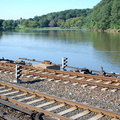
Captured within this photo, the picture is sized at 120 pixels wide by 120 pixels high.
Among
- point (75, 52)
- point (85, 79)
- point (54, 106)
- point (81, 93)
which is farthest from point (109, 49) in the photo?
point (54, 106)

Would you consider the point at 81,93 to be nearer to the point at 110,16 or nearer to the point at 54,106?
the point at 54,106

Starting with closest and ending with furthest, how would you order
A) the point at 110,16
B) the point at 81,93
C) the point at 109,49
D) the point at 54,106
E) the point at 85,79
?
the point at 54,106
the point at 81,93
the point at 85,79
the point at 109,49
the point at 110,16

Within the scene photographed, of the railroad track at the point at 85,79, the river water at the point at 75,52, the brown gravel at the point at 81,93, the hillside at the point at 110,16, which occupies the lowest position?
the river water at the point at 75,52

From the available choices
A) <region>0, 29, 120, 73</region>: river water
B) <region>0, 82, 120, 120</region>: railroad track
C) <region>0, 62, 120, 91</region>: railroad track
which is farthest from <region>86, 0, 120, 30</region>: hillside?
<region>0, 82, 120, 120</region>: railroad track

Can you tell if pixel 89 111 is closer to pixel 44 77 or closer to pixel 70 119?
pixel 70 119

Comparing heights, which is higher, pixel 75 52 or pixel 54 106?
pixel 54 106

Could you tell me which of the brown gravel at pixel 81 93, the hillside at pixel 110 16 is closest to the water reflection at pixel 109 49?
the brown gravel at pixel 81 93

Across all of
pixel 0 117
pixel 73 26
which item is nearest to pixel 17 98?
pixel 0 117

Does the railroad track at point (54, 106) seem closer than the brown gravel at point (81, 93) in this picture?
Yes

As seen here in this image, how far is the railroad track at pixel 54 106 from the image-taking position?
711cm

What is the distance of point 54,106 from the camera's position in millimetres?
8039

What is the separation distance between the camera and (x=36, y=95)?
922 cm

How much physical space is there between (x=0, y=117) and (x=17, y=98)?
2016 millimetres

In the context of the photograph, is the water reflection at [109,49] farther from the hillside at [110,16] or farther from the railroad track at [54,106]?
the hillside at [110,16]
